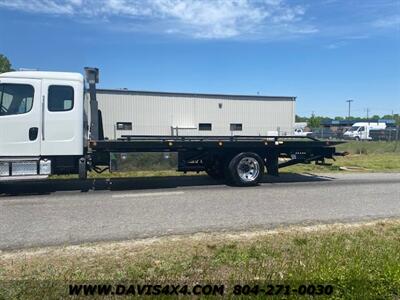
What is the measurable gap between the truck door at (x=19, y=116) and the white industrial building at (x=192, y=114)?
22077 millimetres

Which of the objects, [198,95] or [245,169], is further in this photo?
[198,95]

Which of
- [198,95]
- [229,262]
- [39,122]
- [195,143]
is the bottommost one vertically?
[229,262]

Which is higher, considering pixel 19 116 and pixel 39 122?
pixel 19 116

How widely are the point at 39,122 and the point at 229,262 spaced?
6573 millimetres

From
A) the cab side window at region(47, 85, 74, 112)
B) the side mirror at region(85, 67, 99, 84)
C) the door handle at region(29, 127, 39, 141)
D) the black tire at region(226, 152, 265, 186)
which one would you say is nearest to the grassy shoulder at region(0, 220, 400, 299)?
the door handle at region(29, 127, 39, 141)

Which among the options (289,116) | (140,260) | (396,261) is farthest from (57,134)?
(289,116)

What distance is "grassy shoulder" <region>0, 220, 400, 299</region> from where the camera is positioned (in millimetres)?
4020

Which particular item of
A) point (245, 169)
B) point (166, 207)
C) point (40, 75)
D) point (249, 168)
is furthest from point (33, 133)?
point (249, 168)

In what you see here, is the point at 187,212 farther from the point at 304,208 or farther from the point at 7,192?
the point at 7,192

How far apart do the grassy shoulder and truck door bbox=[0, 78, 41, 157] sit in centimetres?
469

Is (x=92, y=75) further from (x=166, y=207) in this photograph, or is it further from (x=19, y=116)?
(x=166, y=207)

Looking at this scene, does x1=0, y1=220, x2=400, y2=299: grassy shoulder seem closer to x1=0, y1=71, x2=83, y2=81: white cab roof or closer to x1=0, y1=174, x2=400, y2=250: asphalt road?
x1=0, y1=174, x2=400, y2=250: asphalt road

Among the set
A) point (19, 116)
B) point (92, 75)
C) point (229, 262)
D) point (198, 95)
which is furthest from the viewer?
point (198, 95)

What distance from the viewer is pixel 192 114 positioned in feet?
122
